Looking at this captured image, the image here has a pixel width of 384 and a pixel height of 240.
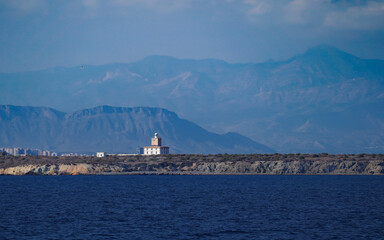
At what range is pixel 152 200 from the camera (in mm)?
67188

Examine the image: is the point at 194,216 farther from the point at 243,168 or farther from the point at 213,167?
the point at 213,167

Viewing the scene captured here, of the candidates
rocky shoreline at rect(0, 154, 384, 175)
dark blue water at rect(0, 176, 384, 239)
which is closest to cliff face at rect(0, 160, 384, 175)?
rocky shoreline at rect(0, 154, 384, 175)

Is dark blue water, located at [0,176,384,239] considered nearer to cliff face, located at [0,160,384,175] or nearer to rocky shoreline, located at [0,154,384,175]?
cliff face, located at [0,160,384,175]

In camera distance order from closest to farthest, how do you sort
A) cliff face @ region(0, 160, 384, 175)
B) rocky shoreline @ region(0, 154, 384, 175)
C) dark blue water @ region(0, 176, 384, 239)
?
dark blue water @ region(0, 176, 384, 239)
cliff face @ region(0, 160, 384, 175)
rocky shoreline @ region(0, 154, 384, 175)

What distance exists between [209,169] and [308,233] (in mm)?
115058

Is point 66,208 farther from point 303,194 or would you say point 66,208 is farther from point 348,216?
point 303,194

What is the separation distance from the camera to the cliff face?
148 m

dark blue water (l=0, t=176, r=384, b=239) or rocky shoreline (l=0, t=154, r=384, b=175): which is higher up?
rocky shoreline (l=0, t=154, r=384, b=175)

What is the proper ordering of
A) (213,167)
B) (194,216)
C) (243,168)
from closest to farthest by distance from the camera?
1. (194,216)
2. (243,168)
3. (213,167)

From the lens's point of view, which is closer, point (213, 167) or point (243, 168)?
point (243, 168)

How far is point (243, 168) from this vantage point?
505ft

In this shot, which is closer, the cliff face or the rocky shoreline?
the cliff face

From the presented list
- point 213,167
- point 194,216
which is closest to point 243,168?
point 213,167

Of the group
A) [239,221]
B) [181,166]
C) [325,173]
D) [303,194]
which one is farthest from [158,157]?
[239,221]
